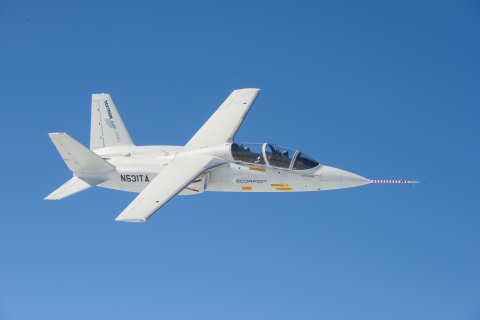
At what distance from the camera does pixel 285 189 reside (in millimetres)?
19016

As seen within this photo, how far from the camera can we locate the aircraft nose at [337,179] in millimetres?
18516

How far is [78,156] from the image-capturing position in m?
20.1

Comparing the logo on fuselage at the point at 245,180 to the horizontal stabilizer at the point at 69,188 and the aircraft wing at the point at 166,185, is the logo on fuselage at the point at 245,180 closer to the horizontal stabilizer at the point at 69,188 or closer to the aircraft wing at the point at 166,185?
the aircraft wing at the point at 166,185

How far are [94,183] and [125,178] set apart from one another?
1329 mm

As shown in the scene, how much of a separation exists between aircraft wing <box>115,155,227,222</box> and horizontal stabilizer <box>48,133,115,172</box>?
9.36ft

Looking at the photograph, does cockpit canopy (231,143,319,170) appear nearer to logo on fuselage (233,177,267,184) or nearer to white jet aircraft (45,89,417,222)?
white jet aircraft (45,89,417,222)

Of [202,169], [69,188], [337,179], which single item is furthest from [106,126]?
[337,179]

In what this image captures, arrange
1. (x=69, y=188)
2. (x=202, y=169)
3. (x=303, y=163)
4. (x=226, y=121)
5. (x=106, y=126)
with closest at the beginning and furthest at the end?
(x=202, y=169) → (x=303, y=163) → (x=69, y=188) → (x=226, y=121) → (x=106, y=126)

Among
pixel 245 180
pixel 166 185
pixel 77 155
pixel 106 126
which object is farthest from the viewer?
pixel 106 126

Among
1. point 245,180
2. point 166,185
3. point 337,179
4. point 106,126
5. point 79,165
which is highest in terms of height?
point 106,126

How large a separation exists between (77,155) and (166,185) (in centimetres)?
462

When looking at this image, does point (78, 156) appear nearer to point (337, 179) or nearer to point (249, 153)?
point (249, 153)

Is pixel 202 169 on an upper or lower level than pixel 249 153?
lower

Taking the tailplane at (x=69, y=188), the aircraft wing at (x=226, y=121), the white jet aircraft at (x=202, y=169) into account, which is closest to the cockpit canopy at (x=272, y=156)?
the white jet aircraft at (x=202, y=169)
